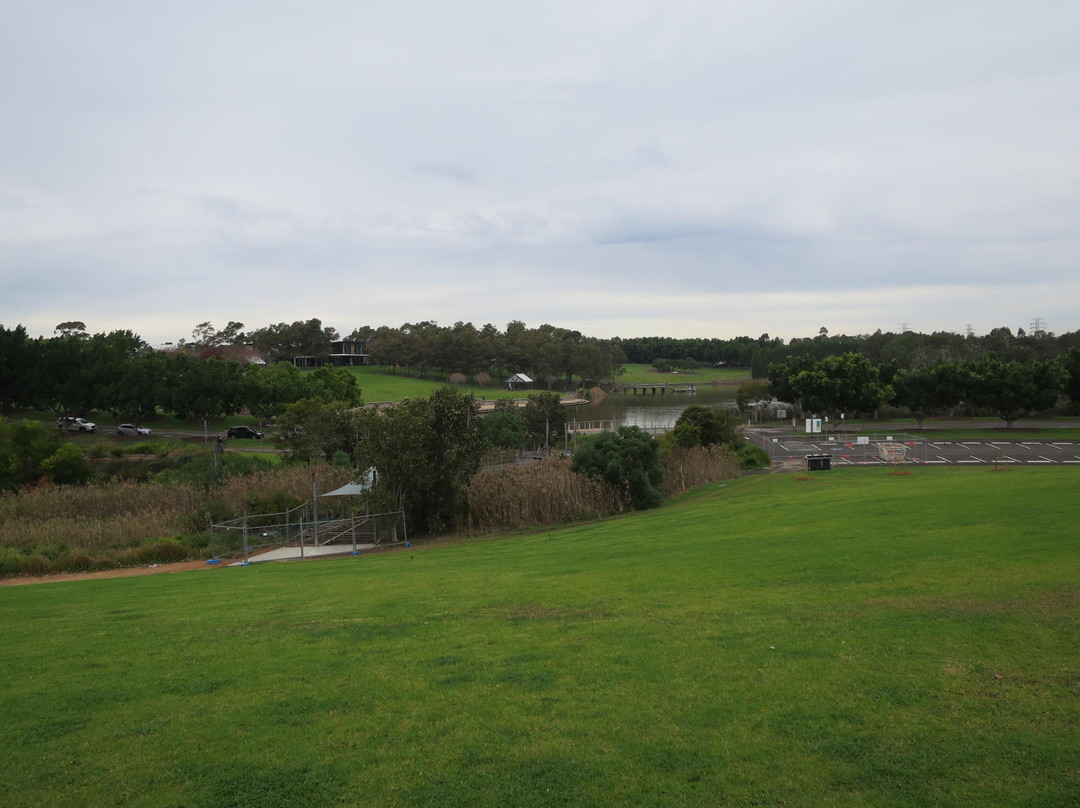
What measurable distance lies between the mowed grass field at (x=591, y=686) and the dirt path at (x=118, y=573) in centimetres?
591

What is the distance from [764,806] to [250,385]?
66596 mm

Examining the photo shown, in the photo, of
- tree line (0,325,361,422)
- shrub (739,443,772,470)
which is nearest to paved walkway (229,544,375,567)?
shrub (739,443,772,470)

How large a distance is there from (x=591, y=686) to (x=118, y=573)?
18.3 metres

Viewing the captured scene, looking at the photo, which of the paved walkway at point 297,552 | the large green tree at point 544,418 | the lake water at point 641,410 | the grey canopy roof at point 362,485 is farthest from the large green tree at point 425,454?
the lake water at point 641,410

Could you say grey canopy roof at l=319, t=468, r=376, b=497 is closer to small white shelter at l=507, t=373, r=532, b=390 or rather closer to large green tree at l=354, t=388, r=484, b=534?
large green tree at l=354, t=388, r=484, b=534

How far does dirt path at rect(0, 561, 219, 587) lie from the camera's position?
19438mm

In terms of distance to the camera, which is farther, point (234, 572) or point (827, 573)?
point (234, 572)

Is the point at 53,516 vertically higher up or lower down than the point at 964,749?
lower down

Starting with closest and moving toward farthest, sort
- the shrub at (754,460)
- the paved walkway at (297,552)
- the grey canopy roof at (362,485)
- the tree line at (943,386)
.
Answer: the paved walkway at (297,552) < the grey canopy roof at (362,485) < the shrub at (754,460) < the tree line at (943,386)

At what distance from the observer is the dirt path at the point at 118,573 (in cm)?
1944

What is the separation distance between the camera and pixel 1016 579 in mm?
10180

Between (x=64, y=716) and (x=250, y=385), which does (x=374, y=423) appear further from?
(x=250, y=385)

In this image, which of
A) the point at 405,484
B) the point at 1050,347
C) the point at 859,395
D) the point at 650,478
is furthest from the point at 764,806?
the point at 1050,347

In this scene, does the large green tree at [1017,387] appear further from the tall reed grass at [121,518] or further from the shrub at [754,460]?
the tall reed grass at [121,518]
